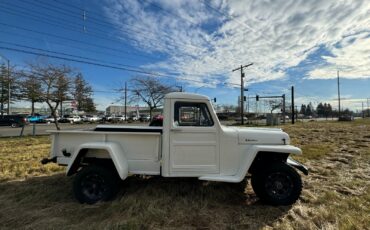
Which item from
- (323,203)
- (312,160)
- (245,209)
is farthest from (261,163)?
(312,160)

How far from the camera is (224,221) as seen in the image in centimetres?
371

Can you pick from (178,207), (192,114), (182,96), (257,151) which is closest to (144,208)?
(178,207)

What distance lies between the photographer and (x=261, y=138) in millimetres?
4445

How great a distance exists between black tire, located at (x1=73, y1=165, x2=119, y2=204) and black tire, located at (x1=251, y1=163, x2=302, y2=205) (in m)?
2.54

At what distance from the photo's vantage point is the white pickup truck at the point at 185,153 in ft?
A: 13.9

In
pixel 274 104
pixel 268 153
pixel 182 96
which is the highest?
pixel 274 104

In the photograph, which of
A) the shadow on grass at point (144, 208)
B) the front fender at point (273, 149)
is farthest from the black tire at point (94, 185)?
the front fender at point (273, 149)

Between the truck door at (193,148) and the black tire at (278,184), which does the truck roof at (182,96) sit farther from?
the black tire at (278,184)

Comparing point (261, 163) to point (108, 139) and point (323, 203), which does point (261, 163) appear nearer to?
point (323, 203)

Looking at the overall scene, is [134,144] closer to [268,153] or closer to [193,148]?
[193,148]

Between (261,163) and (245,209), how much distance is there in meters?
0.89

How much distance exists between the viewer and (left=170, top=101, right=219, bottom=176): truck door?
423 cm

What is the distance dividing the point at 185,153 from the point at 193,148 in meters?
0.16

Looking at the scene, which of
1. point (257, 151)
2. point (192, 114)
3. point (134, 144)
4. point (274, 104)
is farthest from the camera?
point (274, 104)
